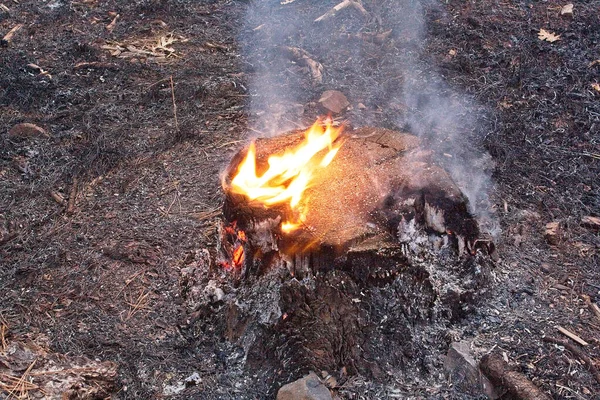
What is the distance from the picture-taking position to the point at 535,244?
382cm

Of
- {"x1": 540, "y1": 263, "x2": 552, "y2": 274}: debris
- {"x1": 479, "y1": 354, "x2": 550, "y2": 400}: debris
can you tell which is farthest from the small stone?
{"x1": 479, "y1": 354, "x2": 550, "y2": 400}: debris

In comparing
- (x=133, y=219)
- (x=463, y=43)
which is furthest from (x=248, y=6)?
(x=133, y=219)

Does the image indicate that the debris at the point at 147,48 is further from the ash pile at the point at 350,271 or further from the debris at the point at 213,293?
the debris at the point at 213,293

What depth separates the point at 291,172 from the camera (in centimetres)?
325

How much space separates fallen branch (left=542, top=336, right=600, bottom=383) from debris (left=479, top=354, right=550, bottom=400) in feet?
1.15

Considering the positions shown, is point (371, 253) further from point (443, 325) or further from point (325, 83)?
point (325, 83)

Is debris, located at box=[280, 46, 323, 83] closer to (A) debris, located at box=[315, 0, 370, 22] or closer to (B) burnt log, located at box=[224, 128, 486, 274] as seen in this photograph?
(A) debris, located at box=[315, 0, 370, 22]

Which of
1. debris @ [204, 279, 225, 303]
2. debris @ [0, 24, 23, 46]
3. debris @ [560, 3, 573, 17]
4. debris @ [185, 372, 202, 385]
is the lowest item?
debris @ [0, 24, 23, 46]

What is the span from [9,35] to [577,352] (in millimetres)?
6969

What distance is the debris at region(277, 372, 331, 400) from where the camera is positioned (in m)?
2.79

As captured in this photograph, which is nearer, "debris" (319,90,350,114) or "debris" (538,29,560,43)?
"debris" (319,90,350,114)

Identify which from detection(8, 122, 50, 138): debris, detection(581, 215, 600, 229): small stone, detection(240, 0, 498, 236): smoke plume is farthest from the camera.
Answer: detection(8, 122, 50, 138): debris

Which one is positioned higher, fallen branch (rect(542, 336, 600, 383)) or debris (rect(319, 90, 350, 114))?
fallen branch (rect(542, 336, 600, 383))

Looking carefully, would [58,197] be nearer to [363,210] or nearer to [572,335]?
[363,210]
